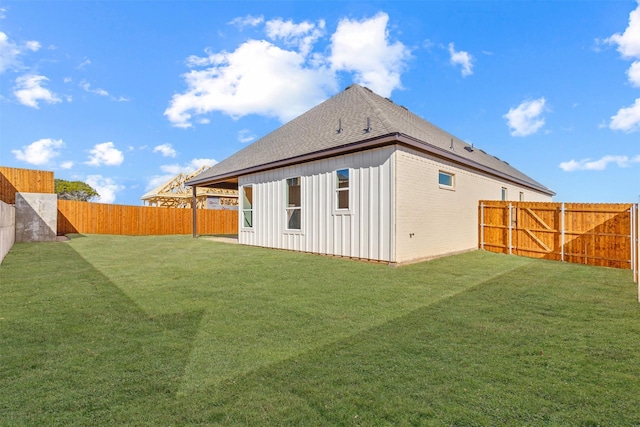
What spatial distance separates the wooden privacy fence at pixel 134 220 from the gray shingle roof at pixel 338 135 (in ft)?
24.0

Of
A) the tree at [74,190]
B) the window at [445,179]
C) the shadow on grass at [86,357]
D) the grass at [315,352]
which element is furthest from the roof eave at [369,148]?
the tree at [74,190]

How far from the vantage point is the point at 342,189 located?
920 cm

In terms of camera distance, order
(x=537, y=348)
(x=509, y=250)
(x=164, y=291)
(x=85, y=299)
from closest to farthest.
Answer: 1. (x=537, y=348)
2. (x=85, y=299)
3. (x=164, y=291)
4. (x=509, y=250)

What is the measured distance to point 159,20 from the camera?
33.9 feet

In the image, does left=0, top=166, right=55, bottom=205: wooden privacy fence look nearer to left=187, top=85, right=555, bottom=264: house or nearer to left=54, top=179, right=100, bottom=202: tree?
left=187, top=85, right=555, bottom=264: house

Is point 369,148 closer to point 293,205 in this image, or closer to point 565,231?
point 293,205

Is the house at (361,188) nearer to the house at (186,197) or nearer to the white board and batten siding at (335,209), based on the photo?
the white board and batten siding at (335,209)

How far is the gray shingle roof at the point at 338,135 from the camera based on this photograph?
8870mm

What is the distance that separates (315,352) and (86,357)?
85.7 inches

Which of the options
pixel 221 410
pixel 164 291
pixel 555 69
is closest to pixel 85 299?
pixel 164 291

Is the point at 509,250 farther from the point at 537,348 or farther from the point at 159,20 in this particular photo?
the point at 159,20

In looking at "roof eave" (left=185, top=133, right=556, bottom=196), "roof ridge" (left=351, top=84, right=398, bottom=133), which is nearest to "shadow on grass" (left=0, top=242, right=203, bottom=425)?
"roof eave" (left=185, top=133, right=556, bottom=196)

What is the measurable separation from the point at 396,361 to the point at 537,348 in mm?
1617

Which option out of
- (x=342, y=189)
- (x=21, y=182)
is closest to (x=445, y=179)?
(x=342, y=189)
